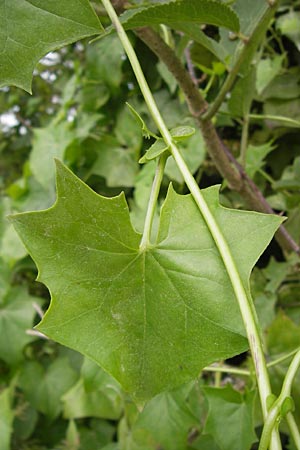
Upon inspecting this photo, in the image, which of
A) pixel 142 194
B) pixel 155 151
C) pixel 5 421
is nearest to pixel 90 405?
pixel 5 421

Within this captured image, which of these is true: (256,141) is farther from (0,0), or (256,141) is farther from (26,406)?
(26,406)

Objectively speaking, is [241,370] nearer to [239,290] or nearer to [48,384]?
[239,290]

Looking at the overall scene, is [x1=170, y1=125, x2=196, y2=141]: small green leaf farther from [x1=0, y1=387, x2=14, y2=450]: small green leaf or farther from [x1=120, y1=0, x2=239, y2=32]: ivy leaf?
[x1=0, y1=387, x2=14, y2=450]: small green leaf

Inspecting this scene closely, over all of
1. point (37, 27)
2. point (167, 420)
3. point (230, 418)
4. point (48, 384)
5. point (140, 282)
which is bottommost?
point (48, 384)

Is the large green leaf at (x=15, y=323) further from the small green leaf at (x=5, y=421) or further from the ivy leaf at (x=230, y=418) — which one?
the ivy leaf at (x=230, y=418)

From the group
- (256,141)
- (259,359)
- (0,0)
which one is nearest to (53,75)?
(256,141)

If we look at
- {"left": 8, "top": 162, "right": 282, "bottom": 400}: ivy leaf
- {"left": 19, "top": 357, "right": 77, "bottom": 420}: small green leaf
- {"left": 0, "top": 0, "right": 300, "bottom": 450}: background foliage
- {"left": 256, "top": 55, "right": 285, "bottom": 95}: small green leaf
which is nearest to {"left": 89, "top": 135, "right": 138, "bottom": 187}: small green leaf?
{"left": 0, "top": 0, "right": 300, "bottom": 450}: background foliage

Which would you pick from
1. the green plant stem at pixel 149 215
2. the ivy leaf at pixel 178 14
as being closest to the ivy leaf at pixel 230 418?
the green plant stem at pixel 149 215
